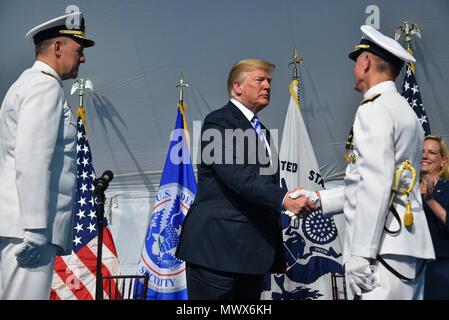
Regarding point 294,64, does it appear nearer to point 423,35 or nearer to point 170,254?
point 423,35

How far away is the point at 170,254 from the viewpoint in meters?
4.92

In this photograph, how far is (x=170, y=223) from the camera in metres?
4.96

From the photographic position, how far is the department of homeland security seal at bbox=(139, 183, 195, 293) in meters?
4.88

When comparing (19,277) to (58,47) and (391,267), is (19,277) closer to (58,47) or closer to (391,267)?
(58,47)

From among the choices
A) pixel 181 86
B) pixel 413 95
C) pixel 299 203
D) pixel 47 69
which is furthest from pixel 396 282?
pixel 181 86

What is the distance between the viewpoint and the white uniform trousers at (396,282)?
220 cm

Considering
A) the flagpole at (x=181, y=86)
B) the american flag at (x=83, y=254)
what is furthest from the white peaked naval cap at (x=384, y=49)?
the american flag at (x=83, y=254)

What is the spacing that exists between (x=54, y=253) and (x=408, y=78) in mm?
3291

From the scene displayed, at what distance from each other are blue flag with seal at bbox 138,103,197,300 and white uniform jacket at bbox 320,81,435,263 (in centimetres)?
269

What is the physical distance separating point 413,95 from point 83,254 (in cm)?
292

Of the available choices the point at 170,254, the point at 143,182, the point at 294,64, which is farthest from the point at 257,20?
the point at 170,254

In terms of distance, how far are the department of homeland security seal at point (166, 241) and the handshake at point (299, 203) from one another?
2233 mm

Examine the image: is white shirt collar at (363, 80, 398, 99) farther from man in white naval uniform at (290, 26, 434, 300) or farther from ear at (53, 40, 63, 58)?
ear at (53, 40, 63, 58)

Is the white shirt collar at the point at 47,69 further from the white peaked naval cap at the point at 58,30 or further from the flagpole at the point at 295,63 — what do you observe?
the flagpole at the point at 295,63
